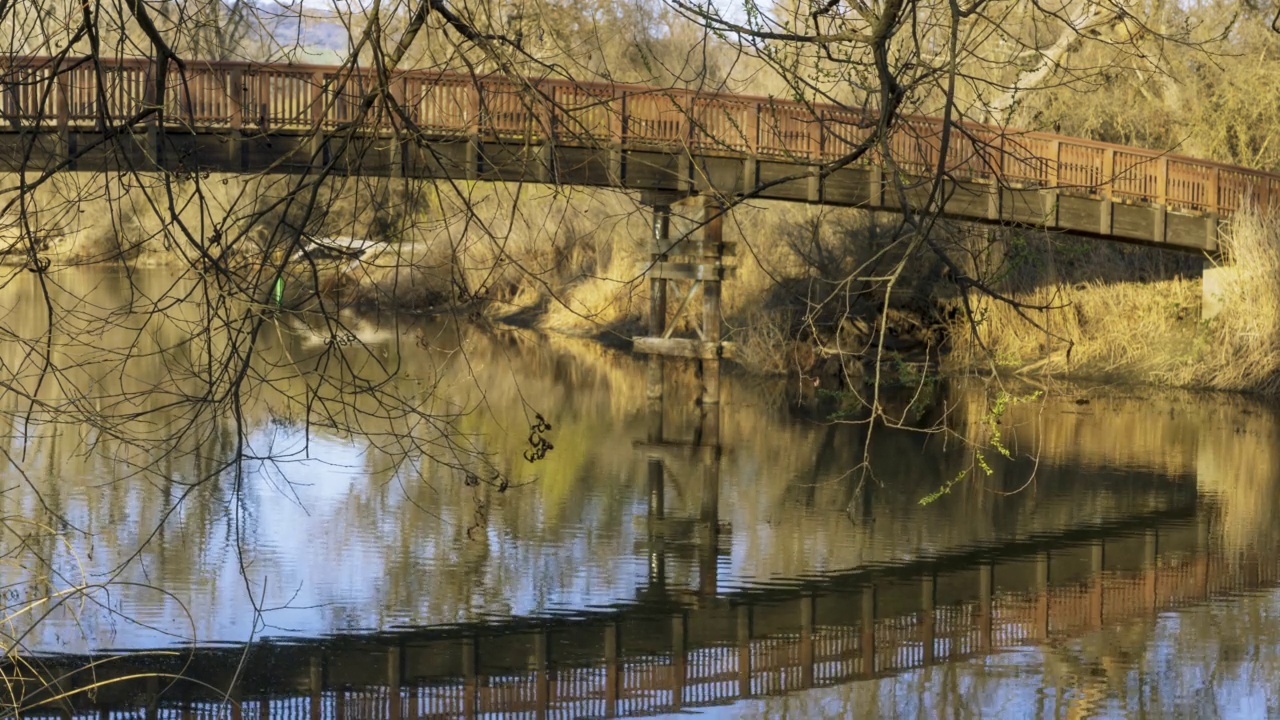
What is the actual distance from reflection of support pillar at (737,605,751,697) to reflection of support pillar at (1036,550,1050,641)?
1.79 meters

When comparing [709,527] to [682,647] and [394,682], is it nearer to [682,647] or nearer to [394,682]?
[682,647]

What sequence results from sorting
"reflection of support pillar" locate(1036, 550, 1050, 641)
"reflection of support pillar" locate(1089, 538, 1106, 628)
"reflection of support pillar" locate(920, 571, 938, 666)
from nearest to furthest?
"reflection of support pillar" locate(920, 571, 938, 666), "reflection of support pillar" locate(1036, 550, 1050, 641), "reflection of support pillar" locate(1089, 538, 1106, 628)

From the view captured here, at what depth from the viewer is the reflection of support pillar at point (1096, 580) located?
1020 cm

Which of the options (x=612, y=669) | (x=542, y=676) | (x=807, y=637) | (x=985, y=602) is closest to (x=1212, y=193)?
(x=985, y=602)

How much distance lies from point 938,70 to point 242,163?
15.4 metres

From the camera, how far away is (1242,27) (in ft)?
96.0

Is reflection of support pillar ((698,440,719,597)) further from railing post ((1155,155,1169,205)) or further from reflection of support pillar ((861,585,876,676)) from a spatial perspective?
railing post ((1155,155,1169,205))

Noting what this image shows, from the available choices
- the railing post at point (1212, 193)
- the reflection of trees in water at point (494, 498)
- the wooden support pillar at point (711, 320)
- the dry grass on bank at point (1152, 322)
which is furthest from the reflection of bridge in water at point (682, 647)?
the railing post at point (1212, 193)

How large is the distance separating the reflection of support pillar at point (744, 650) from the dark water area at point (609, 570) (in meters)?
0.03

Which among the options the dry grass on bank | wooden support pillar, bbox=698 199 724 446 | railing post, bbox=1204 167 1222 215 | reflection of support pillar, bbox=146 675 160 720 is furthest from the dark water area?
railing post, bbox=1204 167 1222 215

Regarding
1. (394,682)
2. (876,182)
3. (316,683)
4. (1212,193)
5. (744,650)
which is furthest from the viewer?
(1212,193)

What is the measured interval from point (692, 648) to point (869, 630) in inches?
46.7

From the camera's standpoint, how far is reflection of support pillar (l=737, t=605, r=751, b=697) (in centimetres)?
862

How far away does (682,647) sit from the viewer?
370 inches
